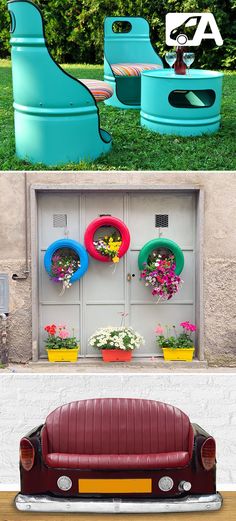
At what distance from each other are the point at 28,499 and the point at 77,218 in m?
5.29

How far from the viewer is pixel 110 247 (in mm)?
9227

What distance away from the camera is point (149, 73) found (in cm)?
872

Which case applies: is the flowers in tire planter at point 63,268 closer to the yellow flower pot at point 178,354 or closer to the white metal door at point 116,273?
the white metal door at point 116,273

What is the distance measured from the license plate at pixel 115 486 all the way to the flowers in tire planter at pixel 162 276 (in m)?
4.97

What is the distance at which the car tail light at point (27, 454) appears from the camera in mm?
4441

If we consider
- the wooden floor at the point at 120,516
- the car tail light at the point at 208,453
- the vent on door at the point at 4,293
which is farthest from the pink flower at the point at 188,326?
the wooden floor at the point at 120,516

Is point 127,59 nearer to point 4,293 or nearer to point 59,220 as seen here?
point 59,220

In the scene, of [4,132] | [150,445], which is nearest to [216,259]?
[4,132]

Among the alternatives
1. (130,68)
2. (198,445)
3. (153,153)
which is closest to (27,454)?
(198,445)

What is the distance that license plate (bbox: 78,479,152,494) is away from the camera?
4312 mm

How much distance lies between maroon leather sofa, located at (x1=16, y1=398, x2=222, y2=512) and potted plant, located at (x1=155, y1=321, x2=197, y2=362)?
4.69 m

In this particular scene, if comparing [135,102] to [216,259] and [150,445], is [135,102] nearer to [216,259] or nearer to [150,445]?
[216,259]

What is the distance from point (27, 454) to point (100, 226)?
16.4 ft

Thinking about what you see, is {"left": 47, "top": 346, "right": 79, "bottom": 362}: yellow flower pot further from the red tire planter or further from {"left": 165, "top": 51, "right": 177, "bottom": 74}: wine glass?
{"left": 165, "top": 51, "right": 177, "bottom": 74}: wine glass
